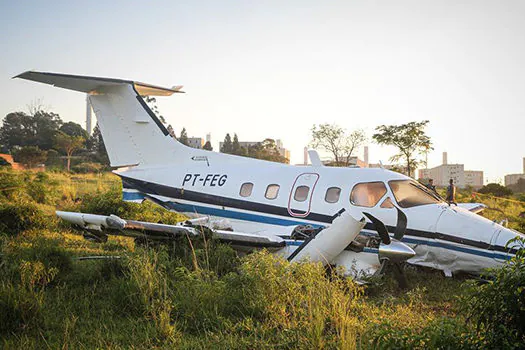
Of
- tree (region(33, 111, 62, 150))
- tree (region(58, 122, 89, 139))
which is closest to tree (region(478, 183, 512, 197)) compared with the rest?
tree (region(33, 111, 62, 150))

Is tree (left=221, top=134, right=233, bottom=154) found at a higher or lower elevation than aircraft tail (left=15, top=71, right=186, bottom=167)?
higher

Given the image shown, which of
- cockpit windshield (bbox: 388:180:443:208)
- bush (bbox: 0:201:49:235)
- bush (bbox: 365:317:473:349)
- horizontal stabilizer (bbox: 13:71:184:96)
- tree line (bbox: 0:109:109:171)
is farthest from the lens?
tree line (bbox: 0:109:109:171)

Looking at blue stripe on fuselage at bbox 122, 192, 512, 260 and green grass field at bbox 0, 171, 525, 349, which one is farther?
blue stripe on fuselage at bbox 122, 192, 512, 260

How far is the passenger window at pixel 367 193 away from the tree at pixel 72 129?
265 ft

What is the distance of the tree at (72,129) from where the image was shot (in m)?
80.8

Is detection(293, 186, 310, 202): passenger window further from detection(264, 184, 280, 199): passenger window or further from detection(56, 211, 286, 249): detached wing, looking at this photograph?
detection(56, 211, 286, 249): detached wing

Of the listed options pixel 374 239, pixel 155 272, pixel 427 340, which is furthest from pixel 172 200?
pixel 427 340

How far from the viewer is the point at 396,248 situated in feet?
20.9

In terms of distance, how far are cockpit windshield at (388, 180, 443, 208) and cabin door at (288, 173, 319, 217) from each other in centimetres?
166

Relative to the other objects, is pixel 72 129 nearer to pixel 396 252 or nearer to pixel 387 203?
pixel 387 203

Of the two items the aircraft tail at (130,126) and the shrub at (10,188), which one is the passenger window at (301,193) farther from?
the shrub at (10,188)

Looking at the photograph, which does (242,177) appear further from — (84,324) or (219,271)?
(84,324)

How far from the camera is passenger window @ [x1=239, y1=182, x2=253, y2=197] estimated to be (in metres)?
9.48

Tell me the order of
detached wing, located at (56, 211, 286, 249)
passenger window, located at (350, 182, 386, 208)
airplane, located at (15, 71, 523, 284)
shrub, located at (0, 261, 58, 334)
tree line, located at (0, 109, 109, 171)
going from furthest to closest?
tree line, located at (0, 109, 109, 171) < passenger window, located at (350, 182, 386, 208) < airplane, located at (15, 71, 523, 284) < detached wing, located at (56, 211, 286, 249) < shrub, located at (0, 261, 58, 334)
